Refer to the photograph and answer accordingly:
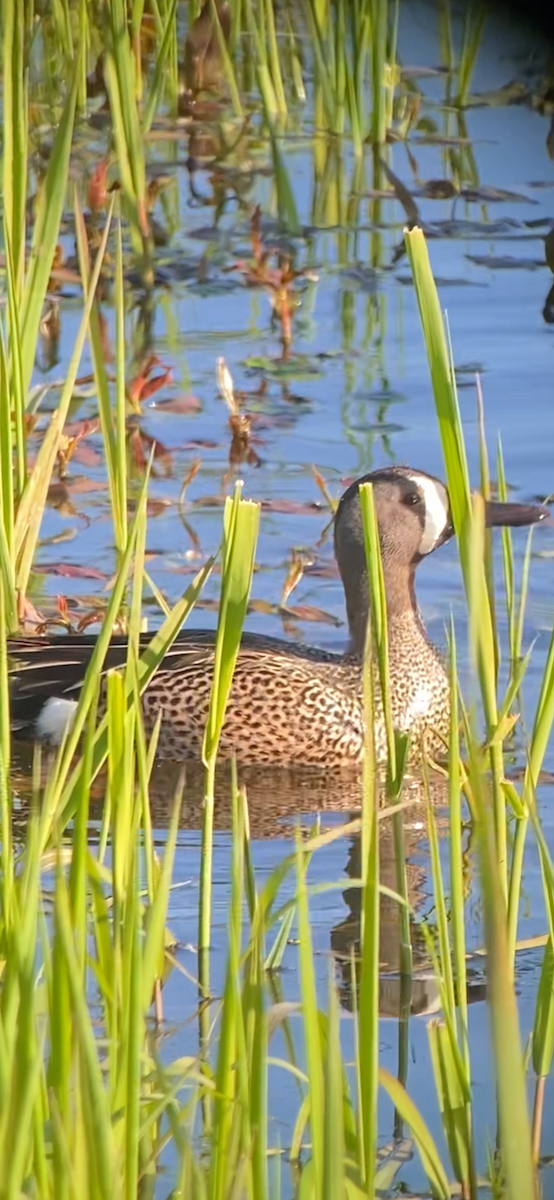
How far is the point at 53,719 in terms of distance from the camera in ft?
17.0

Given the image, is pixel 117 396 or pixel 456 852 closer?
pixel 456 852

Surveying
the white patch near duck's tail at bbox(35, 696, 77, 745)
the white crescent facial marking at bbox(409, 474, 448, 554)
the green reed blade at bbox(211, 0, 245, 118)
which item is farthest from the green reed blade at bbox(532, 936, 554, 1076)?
the green reed blade at bbox(211, 0, 245, 118)

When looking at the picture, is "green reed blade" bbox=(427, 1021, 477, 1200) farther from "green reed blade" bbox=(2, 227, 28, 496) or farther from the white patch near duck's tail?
the white patch near duck's tail

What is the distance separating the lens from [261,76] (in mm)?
8250

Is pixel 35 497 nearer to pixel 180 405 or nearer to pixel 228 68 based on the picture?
pixel 180 405

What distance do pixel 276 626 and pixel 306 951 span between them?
3.71 meters

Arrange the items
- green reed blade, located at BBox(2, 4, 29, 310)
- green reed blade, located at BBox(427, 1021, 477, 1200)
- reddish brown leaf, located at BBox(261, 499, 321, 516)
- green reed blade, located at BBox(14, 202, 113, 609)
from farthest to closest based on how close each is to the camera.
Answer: reddish brown leaf, located at BBox(261, 499, 321, 516)
green reed blade, located at BBox(14, 202, 113, 609)
green reed blade, located at BBox(2, 4, 29, 310)
green reed blade, located at BBox(427, 1021, 477, 1200)

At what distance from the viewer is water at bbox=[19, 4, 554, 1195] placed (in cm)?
391

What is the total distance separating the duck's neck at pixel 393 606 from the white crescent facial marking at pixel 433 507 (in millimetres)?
113

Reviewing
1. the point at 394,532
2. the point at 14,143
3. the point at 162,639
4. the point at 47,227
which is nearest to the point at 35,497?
the point at 14,143

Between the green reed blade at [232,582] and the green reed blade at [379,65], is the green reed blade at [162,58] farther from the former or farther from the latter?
the green reed blade at [232,582]

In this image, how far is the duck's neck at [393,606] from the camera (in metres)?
5.46

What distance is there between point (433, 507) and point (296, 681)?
0.61m

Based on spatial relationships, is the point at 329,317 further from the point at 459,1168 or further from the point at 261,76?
the point at 459,1168
